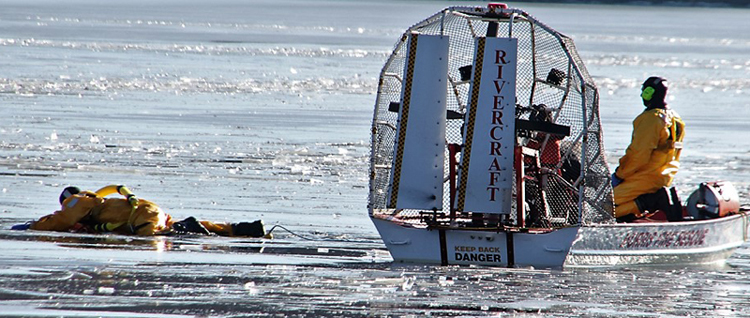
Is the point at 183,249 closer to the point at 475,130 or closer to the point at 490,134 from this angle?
the point at 475,130

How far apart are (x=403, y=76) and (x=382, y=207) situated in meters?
1.40

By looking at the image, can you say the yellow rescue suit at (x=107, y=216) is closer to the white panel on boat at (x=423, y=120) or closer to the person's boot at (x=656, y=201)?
the white panel on boat at (x=423, y=120)

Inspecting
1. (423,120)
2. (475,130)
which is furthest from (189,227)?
(475,130)

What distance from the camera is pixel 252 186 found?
16.1 m

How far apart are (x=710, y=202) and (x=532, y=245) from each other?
254 centimetres

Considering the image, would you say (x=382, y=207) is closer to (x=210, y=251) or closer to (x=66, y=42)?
(x=210, y=251)

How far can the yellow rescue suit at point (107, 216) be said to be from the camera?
1232cm

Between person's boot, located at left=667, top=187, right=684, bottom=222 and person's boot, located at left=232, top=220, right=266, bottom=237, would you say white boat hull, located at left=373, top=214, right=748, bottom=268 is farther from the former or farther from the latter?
person's boot, located at left=232, top=220, right=266, bottom=237

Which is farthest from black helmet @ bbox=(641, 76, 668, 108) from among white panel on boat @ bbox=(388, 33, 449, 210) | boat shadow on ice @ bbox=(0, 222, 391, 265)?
boat shadow on ice @ bbox=(0, 222, 391, 265)

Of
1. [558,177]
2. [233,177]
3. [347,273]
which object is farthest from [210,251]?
[233,177]

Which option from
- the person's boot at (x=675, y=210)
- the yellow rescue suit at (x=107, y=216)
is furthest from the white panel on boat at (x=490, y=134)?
the yellow rescue suit at (x=107, y=216)

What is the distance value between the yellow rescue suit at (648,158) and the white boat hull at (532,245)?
478 millimetres

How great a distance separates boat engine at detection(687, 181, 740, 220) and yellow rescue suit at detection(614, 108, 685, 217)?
0.68 metres

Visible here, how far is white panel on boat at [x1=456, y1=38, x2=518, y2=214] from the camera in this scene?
10984mm
